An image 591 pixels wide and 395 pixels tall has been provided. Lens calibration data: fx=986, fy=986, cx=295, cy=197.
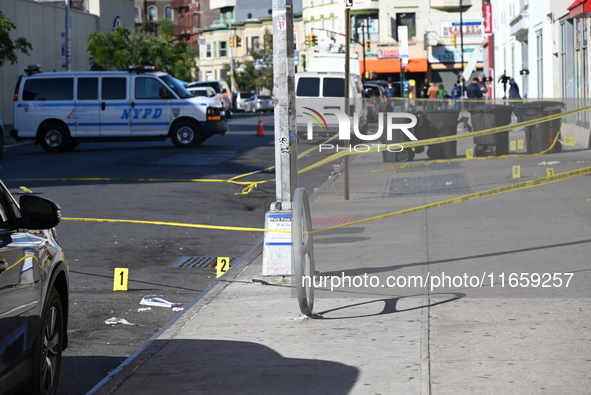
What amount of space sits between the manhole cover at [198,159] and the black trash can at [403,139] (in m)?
4.07

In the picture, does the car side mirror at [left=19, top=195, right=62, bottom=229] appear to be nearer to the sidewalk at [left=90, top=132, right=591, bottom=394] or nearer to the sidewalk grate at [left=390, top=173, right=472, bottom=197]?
the sidewalk at [left=90, top=132, right=591, bottom=394]

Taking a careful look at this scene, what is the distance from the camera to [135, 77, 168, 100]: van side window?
2742 centimetres

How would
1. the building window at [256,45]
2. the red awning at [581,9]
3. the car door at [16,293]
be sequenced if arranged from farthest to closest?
the building window at [256,45] → the red awning at [581,9] → the car door at [16,293]

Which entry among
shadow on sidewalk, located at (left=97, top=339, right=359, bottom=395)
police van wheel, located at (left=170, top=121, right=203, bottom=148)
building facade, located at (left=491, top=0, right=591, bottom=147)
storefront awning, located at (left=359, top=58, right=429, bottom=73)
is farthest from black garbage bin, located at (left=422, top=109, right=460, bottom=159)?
storefront awning, located at (left=359, top=58, right=429, bottom=73)

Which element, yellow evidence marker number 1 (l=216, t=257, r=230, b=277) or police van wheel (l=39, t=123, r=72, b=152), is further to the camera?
police van wheel (l=39, t=123, r=72, b=152)

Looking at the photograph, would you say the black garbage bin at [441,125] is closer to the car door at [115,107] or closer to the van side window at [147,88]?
the van side window at [147,88]

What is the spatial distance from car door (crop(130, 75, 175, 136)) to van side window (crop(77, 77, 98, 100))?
1080 millimetres

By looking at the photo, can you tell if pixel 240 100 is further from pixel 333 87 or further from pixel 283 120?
pixel 283 120

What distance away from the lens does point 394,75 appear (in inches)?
3068

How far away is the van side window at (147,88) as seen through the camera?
27.4 metres

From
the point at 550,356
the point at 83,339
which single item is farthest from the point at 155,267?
the point at 550,356

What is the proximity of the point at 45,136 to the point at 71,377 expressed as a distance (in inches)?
889

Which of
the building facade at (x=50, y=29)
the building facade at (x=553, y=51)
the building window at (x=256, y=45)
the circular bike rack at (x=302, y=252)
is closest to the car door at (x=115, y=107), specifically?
the building facade at (x=553, y=51)

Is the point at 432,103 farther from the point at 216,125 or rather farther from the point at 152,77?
the point at 152,77
